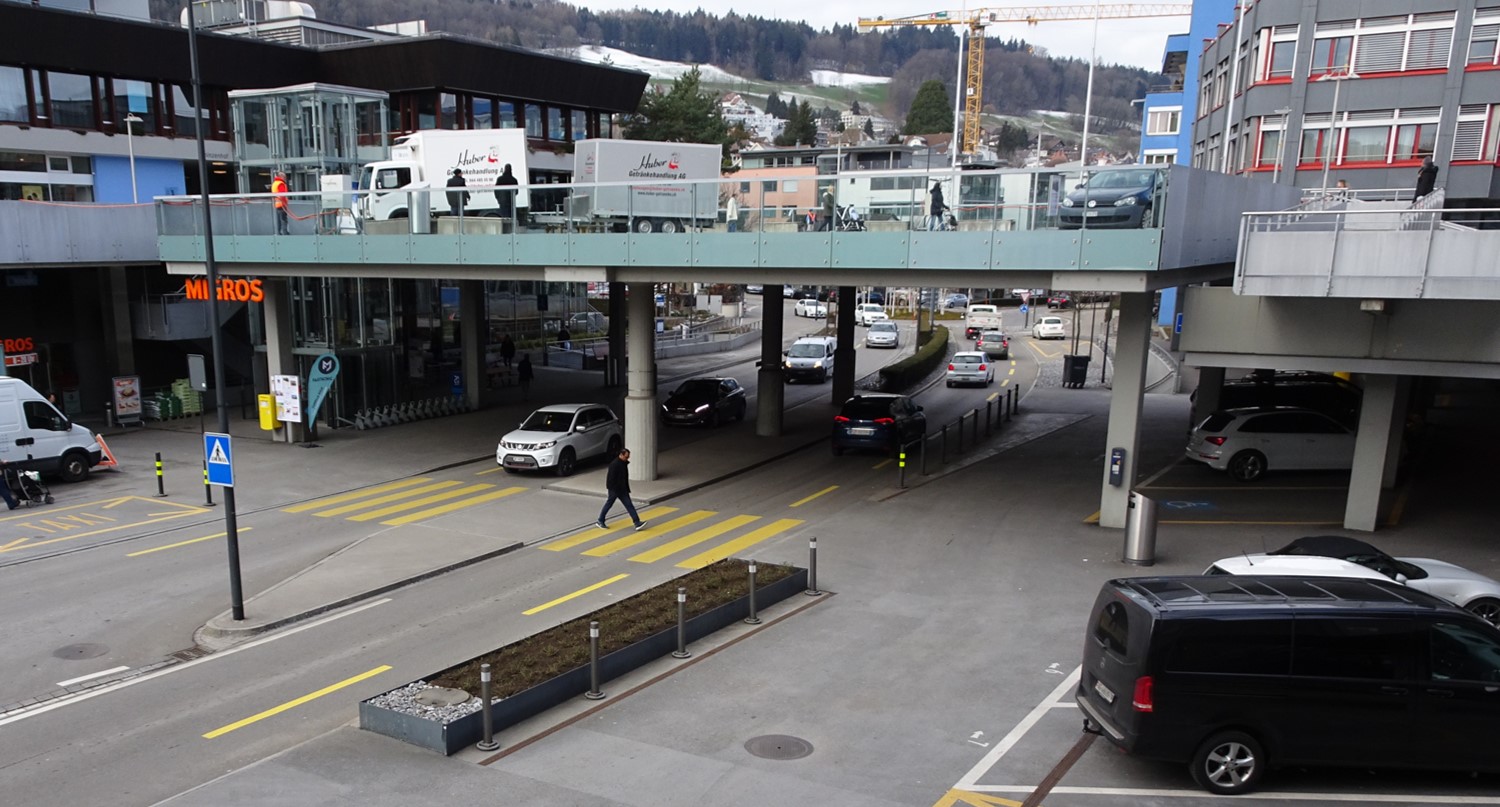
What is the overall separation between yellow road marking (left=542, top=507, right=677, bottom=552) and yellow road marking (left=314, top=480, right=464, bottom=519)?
5.37m

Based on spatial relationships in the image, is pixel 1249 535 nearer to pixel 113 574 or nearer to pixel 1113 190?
pixel 1113 190

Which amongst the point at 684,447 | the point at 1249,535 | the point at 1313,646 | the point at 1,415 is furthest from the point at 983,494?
the point at 1,415

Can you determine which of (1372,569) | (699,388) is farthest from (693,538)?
(699,388)

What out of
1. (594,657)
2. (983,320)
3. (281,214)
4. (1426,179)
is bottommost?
(983,320)

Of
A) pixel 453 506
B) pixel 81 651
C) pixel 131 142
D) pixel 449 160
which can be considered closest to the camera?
pixel 81 651

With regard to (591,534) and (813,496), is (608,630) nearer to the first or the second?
(591,534)

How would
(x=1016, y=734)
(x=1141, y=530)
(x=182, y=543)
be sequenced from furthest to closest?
(x=182, y=543)
(x=1141, y=530)
(x=1016, y=734)

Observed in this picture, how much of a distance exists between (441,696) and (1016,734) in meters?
6.09

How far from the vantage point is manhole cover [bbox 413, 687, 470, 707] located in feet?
34.0

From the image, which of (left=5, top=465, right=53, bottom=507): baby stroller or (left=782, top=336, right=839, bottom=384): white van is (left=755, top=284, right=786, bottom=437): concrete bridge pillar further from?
(left=5, top=465, right=53, bottom=507): baby stroller

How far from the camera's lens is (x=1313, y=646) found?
869cm

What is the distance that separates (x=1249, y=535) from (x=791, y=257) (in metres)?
10.1

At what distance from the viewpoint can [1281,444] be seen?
22906mm

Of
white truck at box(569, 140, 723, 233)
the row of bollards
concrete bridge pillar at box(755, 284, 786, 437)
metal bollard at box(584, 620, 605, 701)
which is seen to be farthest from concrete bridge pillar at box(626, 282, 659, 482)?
metal bollard at box(584, 620, 605, 701)
